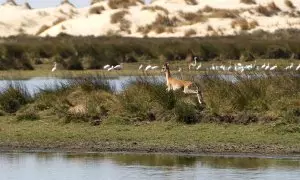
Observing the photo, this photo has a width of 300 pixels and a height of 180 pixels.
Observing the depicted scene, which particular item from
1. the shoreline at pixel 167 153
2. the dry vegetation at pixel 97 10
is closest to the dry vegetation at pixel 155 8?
the dry vegetation at pixel 97 10

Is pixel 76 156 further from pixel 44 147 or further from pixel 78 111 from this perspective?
pixel 78 111

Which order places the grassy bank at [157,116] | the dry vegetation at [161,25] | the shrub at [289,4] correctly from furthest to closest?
the shrub at [289,4], the dry vegetation at [161,25], the grassy bank at [157,116]

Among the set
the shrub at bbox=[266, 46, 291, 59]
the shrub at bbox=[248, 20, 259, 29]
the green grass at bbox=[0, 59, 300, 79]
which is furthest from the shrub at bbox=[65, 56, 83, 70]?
the shrub at bbox=[248, 20, 259, 29]

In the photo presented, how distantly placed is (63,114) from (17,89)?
7.49 feet

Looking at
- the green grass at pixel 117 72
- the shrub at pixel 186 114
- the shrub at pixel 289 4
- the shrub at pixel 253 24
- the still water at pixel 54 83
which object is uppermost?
the shrub at pixel 289 4

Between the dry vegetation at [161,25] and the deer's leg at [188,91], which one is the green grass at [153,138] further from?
the dry vegetation at [161,25]

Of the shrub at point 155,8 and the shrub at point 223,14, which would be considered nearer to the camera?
the shrub at point 223,14

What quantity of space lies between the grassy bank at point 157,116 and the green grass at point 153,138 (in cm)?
2

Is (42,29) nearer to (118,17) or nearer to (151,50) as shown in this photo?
(118,17)

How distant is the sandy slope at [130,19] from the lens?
67250mm

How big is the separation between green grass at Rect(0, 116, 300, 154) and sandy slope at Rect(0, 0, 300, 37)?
45266 mm

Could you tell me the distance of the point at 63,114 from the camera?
20.3 meters

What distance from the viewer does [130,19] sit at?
7112cm

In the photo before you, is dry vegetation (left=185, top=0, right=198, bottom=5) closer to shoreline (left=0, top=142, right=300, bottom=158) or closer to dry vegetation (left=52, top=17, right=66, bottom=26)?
dry vegetation (left=52, top=17, right=66, bottom=26)
